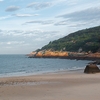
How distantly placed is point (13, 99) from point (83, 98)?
3.91 meters

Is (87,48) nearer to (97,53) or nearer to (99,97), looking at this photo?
(97,53)

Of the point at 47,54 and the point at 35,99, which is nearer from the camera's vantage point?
the point at 35,99

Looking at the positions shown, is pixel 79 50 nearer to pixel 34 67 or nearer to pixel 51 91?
pixel 34 67

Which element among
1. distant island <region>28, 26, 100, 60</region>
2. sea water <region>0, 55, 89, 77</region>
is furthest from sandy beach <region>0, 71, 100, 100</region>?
distant island <region>28, 26, 100, 60</region>

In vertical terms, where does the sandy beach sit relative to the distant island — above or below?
below

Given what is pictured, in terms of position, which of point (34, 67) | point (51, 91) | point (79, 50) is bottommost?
point (34, 67)

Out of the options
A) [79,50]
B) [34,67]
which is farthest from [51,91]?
[79,50]

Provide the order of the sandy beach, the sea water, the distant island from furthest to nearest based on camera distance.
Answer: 1. the distant island
2. the sea water
3. the sandy beach

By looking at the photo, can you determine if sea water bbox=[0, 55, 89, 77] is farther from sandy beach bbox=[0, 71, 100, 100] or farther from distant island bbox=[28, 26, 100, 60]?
distant island bbox=[28, 26, 100, 60]

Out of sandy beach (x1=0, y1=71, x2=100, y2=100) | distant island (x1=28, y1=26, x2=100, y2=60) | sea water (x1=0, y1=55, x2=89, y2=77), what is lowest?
sea water (x1=0, y1=55, x2=89, y2=77)

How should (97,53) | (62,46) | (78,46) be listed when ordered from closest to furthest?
(97,53), (78,46), (62,46)

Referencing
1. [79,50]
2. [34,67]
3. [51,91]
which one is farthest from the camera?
[79,50]

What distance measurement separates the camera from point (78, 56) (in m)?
116

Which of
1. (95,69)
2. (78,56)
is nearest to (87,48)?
(78,56)
